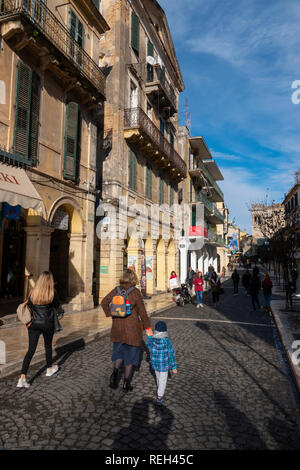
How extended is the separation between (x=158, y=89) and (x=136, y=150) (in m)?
4.01

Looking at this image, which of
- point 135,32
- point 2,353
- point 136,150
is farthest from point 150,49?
point 2,353

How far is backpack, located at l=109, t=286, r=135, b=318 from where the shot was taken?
4.56 meters

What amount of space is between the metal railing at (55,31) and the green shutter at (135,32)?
5481 mm

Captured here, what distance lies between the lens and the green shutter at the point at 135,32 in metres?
16.3

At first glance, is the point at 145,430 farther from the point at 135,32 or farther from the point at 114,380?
the point at 135,32

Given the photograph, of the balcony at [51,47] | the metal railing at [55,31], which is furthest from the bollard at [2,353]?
the metal railing at [55,31]

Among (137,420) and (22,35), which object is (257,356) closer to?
(137,420)

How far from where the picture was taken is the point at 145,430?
3.51 m

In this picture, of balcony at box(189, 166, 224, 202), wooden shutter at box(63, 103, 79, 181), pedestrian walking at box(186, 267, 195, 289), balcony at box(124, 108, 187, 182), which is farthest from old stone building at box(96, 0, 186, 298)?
balcony at box(189, 166, 224, 202)

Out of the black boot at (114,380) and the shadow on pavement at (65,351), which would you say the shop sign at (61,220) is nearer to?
the shadow on pavement at (65,351)

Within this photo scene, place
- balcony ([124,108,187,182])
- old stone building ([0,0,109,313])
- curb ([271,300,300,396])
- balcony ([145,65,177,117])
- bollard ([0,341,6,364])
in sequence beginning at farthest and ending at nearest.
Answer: balcony ([145,65,177,117]) < balcony ([124,108,187,182]) < old stone building ([0,0,109,313]) < bollard ([0,341,6,364]) < curb ([271,300,300,396])

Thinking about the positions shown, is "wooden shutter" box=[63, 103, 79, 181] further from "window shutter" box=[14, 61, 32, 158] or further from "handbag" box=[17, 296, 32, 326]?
"handbag" box=[17, 296, 32, 326]

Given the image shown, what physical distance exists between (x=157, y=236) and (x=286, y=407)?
15120 millimetres

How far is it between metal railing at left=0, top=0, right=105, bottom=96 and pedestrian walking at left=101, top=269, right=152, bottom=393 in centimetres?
794
